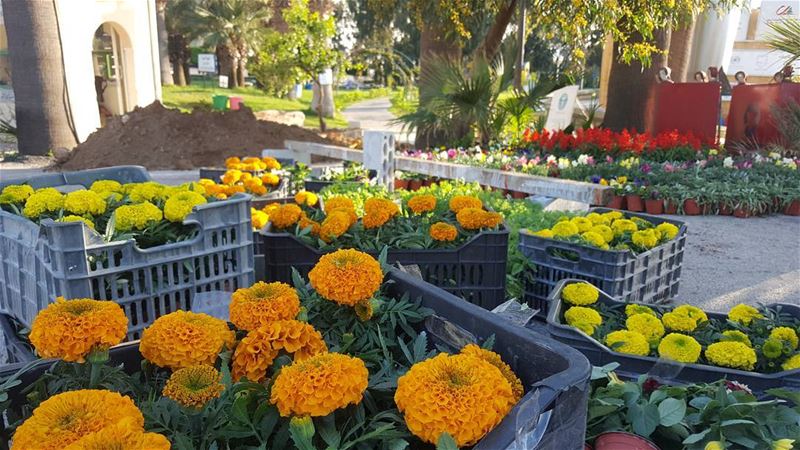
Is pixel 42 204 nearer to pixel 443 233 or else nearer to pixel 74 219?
pixel 74 219

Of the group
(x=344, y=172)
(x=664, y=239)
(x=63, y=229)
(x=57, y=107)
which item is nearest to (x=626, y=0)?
(x=344, y=172)

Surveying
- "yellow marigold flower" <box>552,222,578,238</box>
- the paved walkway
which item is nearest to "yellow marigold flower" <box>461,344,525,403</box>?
"yellow marigold flower" <box>552,222,578,238</box>

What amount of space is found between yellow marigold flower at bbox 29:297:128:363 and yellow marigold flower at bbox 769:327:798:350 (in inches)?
90.4

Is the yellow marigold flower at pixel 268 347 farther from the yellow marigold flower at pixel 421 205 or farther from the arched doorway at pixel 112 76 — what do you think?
the arched doorway at pixel 112 76

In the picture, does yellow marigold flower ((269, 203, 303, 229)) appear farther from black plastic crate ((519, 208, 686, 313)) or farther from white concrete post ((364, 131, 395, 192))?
white concrete post ((364, 131, 395, 192))

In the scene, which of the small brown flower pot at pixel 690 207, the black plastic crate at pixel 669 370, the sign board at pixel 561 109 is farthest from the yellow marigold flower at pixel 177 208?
the sign board at pixel 561 109

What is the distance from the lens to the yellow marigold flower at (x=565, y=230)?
3.34 metres

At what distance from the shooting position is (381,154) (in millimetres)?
6422

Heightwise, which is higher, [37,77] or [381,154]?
[37,77]

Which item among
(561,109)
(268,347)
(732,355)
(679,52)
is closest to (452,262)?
(732,355)

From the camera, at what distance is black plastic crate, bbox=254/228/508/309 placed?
9.33 ft

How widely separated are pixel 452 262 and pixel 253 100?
27.6 metres

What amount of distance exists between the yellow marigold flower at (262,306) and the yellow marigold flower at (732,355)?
1548mm

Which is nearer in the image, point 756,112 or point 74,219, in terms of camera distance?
point 74,219
